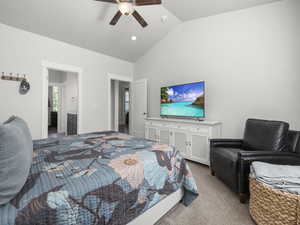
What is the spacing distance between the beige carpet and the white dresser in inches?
33.9

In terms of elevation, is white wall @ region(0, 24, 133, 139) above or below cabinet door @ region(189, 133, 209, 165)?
above

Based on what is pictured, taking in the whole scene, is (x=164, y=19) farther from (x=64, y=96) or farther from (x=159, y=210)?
(x=64, y=96)

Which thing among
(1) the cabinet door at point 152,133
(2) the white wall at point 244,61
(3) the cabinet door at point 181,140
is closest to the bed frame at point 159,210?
(3) the cabinet door at point 181,140

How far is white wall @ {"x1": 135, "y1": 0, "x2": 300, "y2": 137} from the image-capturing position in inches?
95.7

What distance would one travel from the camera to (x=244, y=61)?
2.84 metres

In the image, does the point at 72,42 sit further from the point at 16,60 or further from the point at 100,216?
the point at 100,216

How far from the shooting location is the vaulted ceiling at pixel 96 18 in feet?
8.34

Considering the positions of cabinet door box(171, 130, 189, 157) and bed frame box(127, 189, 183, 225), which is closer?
bed frame box(127, 189, 183, 225)

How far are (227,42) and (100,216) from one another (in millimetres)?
3553

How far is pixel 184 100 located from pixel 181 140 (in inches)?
36.7

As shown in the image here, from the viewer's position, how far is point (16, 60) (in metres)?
2.77

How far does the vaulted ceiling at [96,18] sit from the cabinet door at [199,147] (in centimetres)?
262

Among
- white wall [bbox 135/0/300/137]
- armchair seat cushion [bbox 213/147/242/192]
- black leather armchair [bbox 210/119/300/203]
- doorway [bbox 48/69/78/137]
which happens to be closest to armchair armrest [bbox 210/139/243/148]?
black leather armchair [bbox 210/119/300/203]

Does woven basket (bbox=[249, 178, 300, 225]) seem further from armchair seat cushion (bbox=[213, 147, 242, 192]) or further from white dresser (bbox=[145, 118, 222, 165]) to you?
white dresser (bbox=[145, 118, 222, 165])
